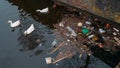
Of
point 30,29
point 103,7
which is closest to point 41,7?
point 30,29

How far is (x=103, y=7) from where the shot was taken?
6348 millimetres

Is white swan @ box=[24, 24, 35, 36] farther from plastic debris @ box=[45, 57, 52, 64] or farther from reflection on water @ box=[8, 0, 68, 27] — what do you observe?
plastic debris @ box=[45, 57, 52, 64]

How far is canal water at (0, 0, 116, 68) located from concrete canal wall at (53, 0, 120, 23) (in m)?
1.19

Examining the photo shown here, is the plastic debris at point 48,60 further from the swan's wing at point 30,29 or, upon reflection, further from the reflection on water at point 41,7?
the reflection on water at point 41,7

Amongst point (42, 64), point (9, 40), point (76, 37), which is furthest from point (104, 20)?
point (9, 40)

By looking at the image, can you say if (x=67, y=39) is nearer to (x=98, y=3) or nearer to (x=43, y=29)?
(x=43, y=29)

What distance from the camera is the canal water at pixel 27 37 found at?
18.3ft

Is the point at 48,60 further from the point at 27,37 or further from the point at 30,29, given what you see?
the point at 30,29

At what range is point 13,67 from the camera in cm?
546

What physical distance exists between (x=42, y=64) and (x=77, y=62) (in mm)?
1037

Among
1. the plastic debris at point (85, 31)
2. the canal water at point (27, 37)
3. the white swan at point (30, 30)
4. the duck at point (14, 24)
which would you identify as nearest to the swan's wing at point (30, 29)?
the white swan at point (30, 30)

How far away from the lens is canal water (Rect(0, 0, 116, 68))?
5.58 m

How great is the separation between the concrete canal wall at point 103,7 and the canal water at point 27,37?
119 centimetres

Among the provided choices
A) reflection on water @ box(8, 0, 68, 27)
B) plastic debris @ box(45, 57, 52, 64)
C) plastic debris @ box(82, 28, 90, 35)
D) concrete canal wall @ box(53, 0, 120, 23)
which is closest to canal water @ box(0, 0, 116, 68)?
reflection on water @ box(8, 0, 68, 27)
